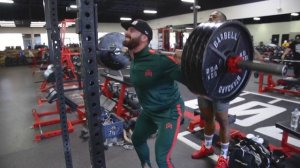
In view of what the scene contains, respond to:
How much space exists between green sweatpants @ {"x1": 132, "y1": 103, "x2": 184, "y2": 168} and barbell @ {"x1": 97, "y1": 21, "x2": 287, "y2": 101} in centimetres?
58

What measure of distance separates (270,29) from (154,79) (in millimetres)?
16732

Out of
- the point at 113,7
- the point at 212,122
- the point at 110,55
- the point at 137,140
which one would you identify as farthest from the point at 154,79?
the point at 113,7

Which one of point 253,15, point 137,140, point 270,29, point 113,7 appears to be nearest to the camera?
point 137,140

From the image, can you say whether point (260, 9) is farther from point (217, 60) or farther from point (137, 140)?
point (217, 60)

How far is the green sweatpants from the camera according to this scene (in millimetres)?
1562

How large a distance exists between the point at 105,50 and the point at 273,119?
2811 millimetres

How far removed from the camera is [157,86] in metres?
1.63

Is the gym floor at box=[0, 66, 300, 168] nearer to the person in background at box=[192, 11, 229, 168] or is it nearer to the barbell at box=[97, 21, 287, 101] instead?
the person in background at box=[192, 11, 229, 168]

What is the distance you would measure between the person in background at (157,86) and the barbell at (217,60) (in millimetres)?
450

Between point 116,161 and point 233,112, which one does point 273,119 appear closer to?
point 233,112

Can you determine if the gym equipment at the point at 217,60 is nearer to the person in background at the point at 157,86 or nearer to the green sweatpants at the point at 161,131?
the person in background at the point at 157,86

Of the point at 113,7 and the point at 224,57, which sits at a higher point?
the point at 113,7

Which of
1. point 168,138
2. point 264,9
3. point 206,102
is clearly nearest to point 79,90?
point 206,102

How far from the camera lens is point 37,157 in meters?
2.61
